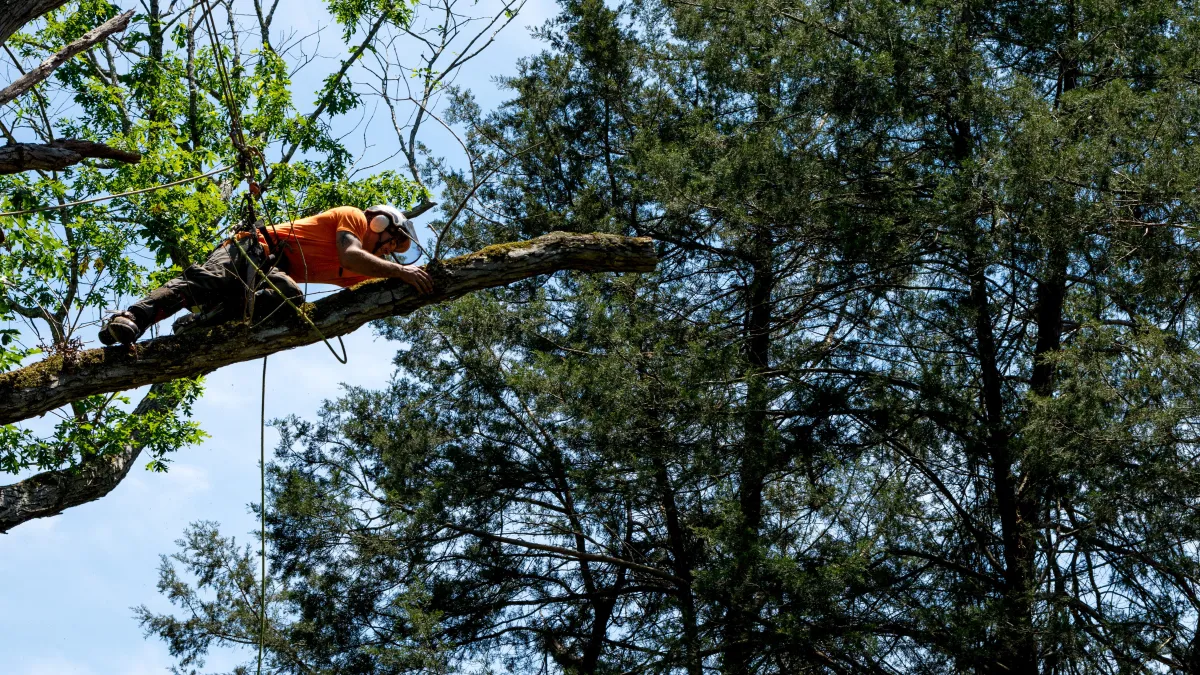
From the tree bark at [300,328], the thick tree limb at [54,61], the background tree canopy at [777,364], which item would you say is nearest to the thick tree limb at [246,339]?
the tree bark at [300,328]

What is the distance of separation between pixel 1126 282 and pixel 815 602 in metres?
3.42

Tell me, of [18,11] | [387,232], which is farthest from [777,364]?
[18,11]

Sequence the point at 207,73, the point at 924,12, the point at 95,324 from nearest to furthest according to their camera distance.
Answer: the point at 95,324
the point at 924,12
the point at 207,73

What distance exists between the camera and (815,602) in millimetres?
9023

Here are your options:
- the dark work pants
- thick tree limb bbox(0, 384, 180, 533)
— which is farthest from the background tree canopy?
the dark work pants

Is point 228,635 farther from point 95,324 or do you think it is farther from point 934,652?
point 95,324

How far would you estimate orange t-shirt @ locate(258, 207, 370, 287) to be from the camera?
530cm

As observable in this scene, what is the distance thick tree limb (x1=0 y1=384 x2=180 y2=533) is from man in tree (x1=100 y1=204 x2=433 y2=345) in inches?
176

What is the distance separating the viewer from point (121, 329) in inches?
183

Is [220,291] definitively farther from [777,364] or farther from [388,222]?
[777,364]

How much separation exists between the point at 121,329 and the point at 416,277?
120 centimetres

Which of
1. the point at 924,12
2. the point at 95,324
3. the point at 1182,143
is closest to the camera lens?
the point at 95,324

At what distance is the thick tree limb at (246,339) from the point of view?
15.2ft

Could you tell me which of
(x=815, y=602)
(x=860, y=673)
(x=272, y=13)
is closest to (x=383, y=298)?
(x=815, y=602)
